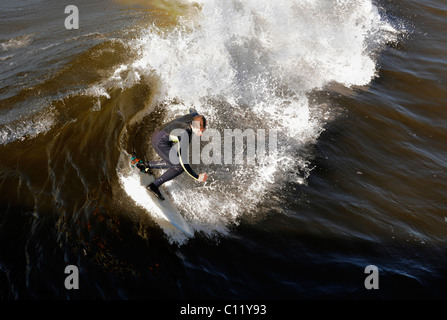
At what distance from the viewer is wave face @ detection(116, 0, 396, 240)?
6168 millimetres

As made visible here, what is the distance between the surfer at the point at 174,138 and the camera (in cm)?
517

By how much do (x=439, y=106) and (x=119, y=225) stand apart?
33.1ft

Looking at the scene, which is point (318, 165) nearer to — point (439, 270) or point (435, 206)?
point (435, 206)

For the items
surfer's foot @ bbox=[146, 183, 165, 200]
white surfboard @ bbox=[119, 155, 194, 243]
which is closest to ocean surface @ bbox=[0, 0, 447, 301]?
white surfboard @ bbox=[119, 155, 194, 243]

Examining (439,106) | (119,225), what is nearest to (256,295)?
(119,225)

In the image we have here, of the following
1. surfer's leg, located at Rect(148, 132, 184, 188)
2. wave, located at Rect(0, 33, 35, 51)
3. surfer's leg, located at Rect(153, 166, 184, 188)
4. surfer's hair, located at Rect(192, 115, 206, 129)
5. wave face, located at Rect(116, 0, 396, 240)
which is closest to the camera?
surfer's hair, located at Rect(192, 115, 206, 129)

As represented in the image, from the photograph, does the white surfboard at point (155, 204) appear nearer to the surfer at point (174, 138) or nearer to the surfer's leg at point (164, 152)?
the surfer at point (174, 138)

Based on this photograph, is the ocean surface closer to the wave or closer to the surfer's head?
the wave

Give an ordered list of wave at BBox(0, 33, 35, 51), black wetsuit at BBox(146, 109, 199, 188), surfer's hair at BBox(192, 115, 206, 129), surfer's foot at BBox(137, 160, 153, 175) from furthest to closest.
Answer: wave at BBox(0, 33, 35, 51) → surfer's foot at BBox(137, 160, 153, 175) → black wetsuit at BBox(146, 109, 199, 188) → surfer's hair at BBox(192, 115, 206, 129)

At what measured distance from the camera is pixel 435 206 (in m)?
6.25

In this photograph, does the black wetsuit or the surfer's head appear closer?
the surfer's head

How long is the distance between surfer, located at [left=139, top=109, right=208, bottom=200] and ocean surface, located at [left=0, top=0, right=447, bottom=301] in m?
0.48

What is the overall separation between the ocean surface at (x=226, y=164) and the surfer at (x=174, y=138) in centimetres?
48

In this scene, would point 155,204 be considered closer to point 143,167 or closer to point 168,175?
point 168,175
